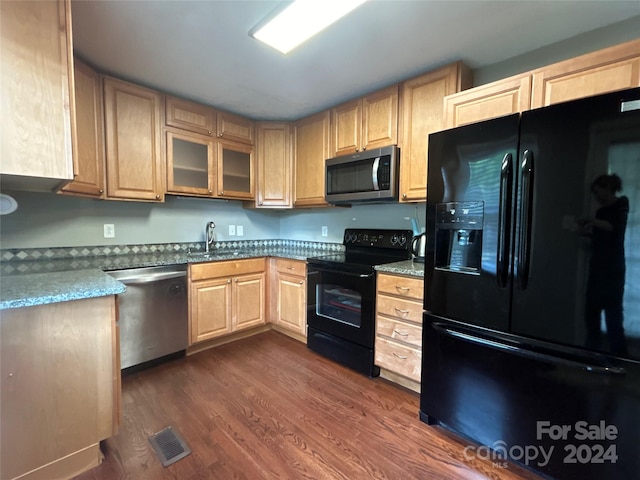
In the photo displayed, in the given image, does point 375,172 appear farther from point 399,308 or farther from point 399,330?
point 399,330

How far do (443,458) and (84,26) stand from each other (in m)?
3.12

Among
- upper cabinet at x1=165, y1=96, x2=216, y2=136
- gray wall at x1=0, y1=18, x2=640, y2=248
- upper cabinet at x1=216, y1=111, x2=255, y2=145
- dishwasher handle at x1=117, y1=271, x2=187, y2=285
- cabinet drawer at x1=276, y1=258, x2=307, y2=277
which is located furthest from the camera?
upper cabinet at x1=216, y1=111, x2=255, y2=145

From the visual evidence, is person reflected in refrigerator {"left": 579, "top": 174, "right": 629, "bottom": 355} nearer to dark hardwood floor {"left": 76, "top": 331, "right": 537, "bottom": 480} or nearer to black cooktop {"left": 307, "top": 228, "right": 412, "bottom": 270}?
dark hardwood floor {"left": 76, "top": 331, "right": 537, "bottom": 480}

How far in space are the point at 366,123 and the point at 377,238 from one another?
Result: 105cm

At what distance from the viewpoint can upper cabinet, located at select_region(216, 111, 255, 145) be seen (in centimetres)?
285

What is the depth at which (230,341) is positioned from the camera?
2.87 meters

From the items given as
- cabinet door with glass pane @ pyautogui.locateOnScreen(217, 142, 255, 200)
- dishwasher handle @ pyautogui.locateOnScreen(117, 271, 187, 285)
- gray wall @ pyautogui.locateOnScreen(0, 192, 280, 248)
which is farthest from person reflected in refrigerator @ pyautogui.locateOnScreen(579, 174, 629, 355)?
gray wall @ pyautogui.locateOnScreen(0, 192, 280, 248)

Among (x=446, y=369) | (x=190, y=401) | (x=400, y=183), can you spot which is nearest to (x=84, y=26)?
(x=400, y=183)

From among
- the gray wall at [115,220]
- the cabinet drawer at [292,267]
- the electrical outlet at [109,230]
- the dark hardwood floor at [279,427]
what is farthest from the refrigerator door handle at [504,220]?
the electrical outlet at [109,230]

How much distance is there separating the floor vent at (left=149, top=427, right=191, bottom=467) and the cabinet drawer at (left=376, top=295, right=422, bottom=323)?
1458 millimetres

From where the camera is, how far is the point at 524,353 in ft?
4.39

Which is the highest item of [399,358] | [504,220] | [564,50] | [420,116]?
[564,50]

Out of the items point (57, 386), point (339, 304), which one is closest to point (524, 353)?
point (339, 304)

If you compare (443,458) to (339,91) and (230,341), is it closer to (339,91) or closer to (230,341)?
(230,341)
